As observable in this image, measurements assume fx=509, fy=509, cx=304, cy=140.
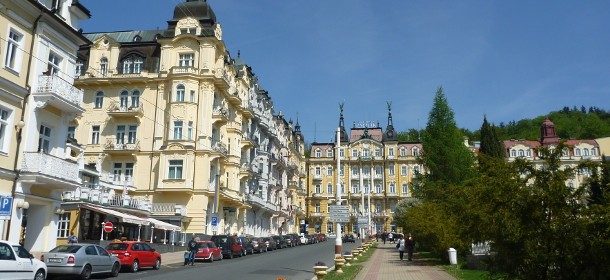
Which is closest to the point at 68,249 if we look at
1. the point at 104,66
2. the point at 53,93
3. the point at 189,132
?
the point at 53,93

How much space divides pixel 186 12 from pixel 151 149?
13766mm

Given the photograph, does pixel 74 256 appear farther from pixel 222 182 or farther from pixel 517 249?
pixel 222 182

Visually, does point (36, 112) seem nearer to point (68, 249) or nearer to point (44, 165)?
point (44, 165)

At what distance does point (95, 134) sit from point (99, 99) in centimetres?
343

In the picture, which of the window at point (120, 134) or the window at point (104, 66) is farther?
the window at point (104, 66)

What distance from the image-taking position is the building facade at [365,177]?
109 meters

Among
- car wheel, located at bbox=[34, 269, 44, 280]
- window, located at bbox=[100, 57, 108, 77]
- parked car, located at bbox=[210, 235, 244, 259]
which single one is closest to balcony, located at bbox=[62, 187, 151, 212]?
parked car, located at bbox=[210, 235, 244, 259]

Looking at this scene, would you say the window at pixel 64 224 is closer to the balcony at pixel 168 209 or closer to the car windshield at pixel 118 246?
the car windshield at pixel 118 246

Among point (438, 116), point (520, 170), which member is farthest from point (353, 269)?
point (438, 116)

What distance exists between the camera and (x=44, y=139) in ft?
79.9

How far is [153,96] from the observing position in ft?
160

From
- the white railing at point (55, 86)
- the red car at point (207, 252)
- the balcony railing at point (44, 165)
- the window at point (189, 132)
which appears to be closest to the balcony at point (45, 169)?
the balcony railing at point (44, 165)

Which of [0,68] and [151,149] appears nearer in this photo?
[0,68]

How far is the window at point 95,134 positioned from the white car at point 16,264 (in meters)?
34.4
